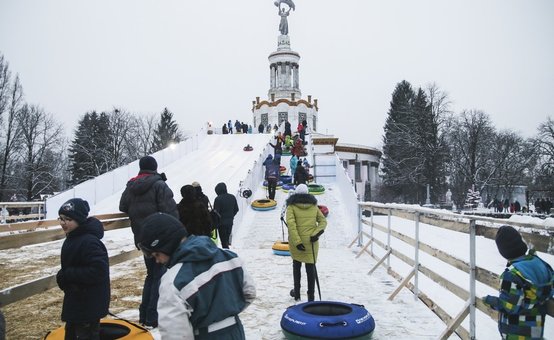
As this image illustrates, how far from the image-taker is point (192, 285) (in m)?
2.31

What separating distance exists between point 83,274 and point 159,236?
1432 millimetres

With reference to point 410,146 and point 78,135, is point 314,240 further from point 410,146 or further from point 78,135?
point 78,135

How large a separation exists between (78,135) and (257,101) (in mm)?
29339

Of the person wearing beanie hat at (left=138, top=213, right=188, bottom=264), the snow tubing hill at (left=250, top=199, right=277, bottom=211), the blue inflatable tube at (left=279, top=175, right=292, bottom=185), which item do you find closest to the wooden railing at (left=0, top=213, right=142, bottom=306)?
the person wearing beanie hat at (left=138, top=213, right=188, bottom=264)

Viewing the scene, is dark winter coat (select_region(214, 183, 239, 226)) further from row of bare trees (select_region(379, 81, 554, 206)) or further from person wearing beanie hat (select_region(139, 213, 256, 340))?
row of bare trees (select_region(379, 81, 554, 206))

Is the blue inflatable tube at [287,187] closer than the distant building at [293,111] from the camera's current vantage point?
Yes

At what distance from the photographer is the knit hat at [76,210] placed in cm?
346

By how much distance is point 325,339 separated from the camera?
15.5ft

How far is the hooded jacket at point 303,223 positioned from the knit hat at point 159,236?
14.7ft

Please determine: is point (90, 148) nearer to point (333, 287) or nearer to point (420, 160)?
point (420, 160)

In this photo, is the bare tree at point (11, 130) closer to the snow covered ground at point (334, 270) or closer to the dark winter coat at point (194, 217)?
the snow covered ground at point (334, 270)

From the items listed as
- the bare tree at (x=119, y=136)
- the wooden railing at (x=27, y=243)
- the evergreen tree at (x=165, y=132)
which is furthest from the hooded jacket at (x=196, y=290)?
the evergreen tree at (x=165, y=132)

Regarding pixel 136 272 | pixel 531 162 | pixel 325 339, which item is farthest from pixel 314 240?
pixel 531 162

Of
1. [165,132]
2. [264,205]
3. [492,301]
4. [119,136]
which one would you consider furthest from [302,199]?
[165,132]
